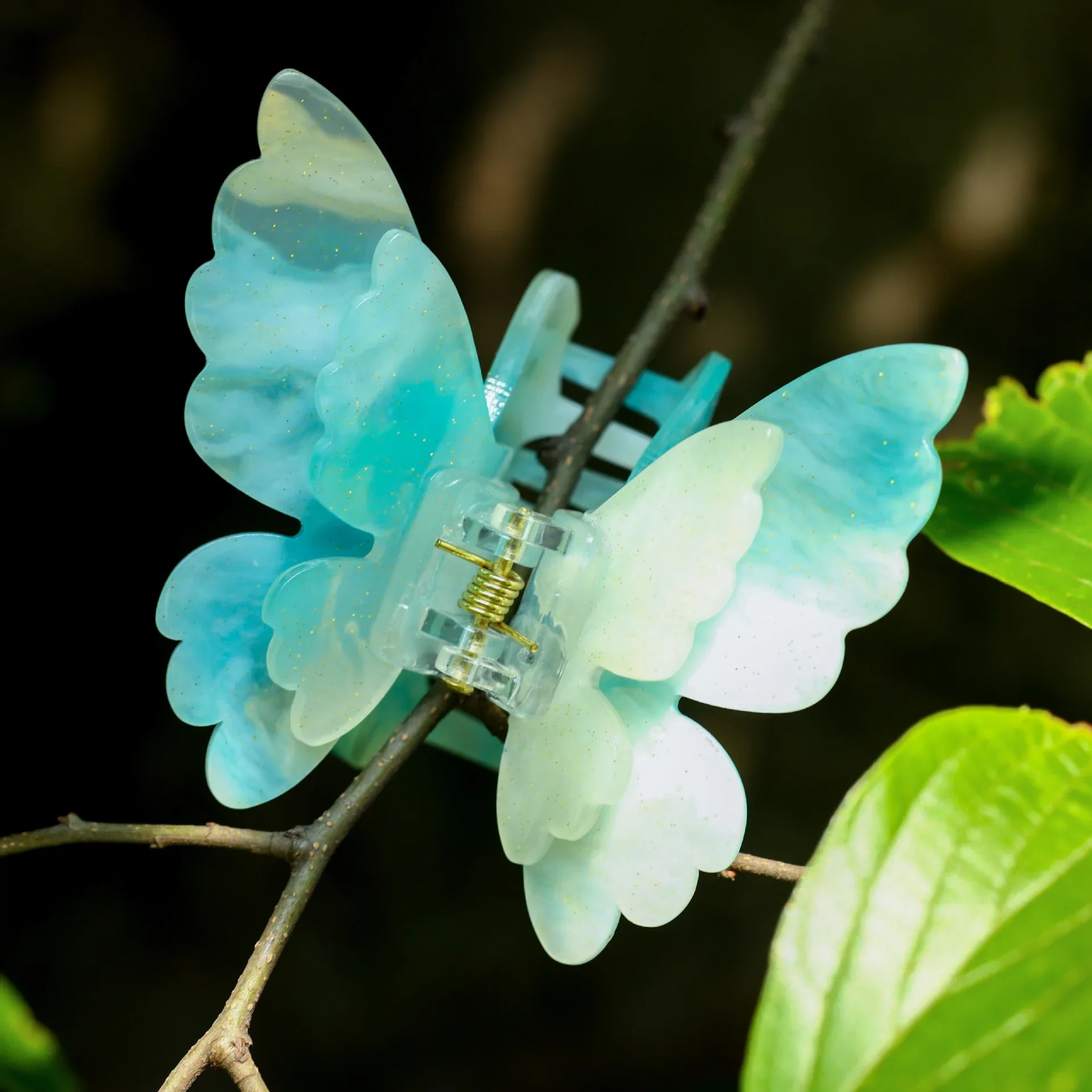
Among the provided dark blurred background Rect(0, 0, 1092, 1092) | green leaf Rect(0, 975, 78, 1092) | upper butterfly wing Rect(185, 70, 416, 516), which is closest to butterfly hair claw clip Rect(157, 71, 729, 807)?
upper butterfly wing Rect(185, 70, 416, 516)

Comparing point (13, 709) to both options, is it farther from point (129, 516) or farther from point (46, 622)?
point (129, 516)

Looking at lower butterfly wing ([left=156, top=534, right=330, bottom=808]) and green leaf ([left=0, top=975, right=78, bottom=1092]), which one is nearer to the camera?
green leaf ([left=0, top=975, right=78, bottom=1092])

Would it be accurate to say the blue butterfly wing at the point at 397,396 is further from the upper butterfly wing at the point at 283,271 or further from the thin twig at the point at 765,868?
the thin twig at the point at 765,868

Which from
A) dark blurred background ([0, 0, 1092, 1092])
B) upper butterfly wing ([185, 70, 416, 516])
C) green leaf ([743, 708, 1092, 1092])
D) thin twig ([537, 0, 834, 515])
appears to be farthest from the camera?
dark blurred background ([0, 0, 1092, 1092])

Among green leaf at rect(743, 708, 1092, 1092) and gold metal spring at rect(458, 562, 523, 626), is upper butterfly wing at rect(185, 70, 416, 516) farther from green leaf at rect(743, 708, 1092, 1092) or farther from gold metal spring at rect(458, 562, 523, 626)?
green leaf at rect(743, 708, 1092, 1092)

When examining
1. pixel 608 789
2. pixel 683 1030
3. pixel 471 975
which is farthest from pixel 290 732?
pixel 683 1030

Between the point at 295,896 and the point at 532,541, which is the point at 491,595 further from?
the point at 295,896

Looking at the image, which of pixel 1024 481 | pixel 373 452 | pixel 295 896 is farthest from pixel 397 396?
pixel 1024 481

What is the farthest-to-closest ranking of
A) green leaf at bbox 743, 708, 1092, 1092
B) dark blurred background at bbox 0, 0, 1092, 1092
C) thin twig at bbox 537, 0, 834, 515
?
1. dark blurred background at bbox 0, 0, 1092, 1092
2. thin twig at bbox 537, 0, 834, 515
3. green leaf at bbox 743, 708, 1092, 1092
